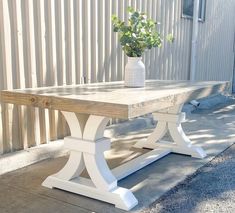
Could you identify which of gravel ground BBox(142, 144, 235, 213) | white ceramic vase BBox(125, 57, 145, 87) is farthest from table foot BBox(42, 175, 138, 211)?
white ceramic vase BBox(125, 57, 145, 87)

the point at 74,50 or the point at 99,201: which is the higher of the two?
the point at 74,50

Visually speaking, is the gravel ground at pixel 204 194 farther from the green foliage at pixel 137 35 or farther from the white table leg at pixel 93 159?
the green foliage at pixel 137 35

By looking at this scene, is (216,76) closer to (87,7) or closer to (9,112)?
(87,7)

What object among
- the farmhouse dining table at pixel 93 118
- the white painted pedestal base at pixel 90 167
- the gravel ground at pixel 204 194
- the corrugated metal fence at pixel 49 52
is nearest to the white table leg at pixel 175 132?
the gravel ground at pixel 204 194

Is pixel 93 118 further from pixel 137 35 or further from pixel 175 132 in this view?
pixel 175 132

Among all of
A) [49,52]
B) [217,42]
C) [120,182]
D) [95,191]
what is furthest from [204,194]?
[217,42]

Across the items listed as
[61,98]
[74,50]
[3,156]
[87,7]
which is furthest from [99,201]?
[87,7]

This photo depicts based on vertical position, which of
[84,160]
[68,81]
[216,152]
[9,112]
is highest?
[68,81]

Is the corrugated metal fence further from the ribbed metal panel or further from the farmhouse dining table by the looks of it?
the ribbed metal panel

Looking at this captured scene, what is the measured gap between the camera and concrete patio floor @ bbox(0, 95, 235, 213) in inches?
77.6

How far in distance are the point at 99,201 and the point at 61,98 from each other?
0.70 m

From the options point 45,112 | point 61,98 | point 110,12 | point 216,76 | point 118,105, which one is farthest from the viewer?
A: point 216,76

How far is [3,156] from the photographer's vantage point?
247cm

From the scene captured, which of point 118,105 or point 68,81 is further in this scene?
point 68,81
